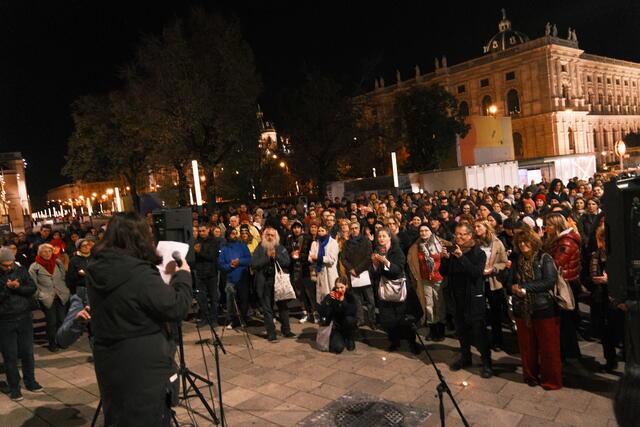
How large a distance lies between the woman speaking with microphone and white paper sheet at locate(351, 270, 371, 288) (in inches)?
194

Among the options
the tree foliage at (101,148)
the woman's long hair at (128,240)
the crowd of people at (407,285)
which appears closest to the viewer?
the woman's long hair at (128,240)

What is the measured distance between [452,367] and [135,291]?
4.40m

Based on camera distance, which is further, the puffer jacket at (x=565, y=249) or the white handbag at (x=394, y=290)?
the white handbag at (x=394, y=290)

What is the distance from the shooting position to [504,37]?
8181 centimetres

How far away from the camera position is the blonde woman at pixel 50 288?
25.5 feet

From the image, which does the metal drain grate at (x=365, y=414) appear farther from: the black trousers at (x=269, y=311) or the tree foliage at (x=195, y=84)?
the tree foliage at (x=195, y=84)

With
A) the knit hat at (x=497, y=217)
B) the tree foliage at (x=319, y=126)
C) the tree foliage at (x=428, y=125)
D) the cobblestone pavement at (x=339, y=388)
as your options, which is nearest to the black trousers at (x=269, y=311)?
the cobblestone pavement at (x=339, y=388)

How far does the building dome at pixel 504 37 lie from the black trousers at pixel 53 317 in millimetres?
85238

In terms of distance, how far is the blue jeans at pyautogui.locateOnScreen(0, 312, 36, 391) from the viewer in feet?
18.4

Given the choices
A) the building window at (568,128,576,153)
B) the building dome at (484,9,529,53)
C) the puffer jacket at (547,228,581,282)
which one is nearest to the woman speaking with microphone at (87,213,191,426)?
the puffer jacket at (547,228,581,282)

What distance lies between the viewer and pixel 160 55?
20766 millimetres

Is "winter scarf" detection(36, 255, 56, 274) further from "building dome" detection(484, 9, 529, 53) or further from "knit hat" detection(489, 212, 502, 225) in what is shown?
"building dome" detection(484, 9, 529, 53)

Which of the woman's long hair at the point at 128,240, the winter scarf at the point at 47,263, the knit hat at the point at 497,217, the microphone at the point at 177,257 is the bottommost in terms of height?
the knit hat at the point at 497,217

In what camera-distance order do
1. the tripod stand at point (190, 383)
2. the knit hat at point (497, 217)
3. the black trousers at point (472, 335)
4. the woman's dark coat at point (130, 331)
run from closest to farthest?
the woman's dark coat at point (130, 331) < the tripod stand at point (190, 383) < the black trousers at point (472, 335) < the knit hat at point (497, 217)
